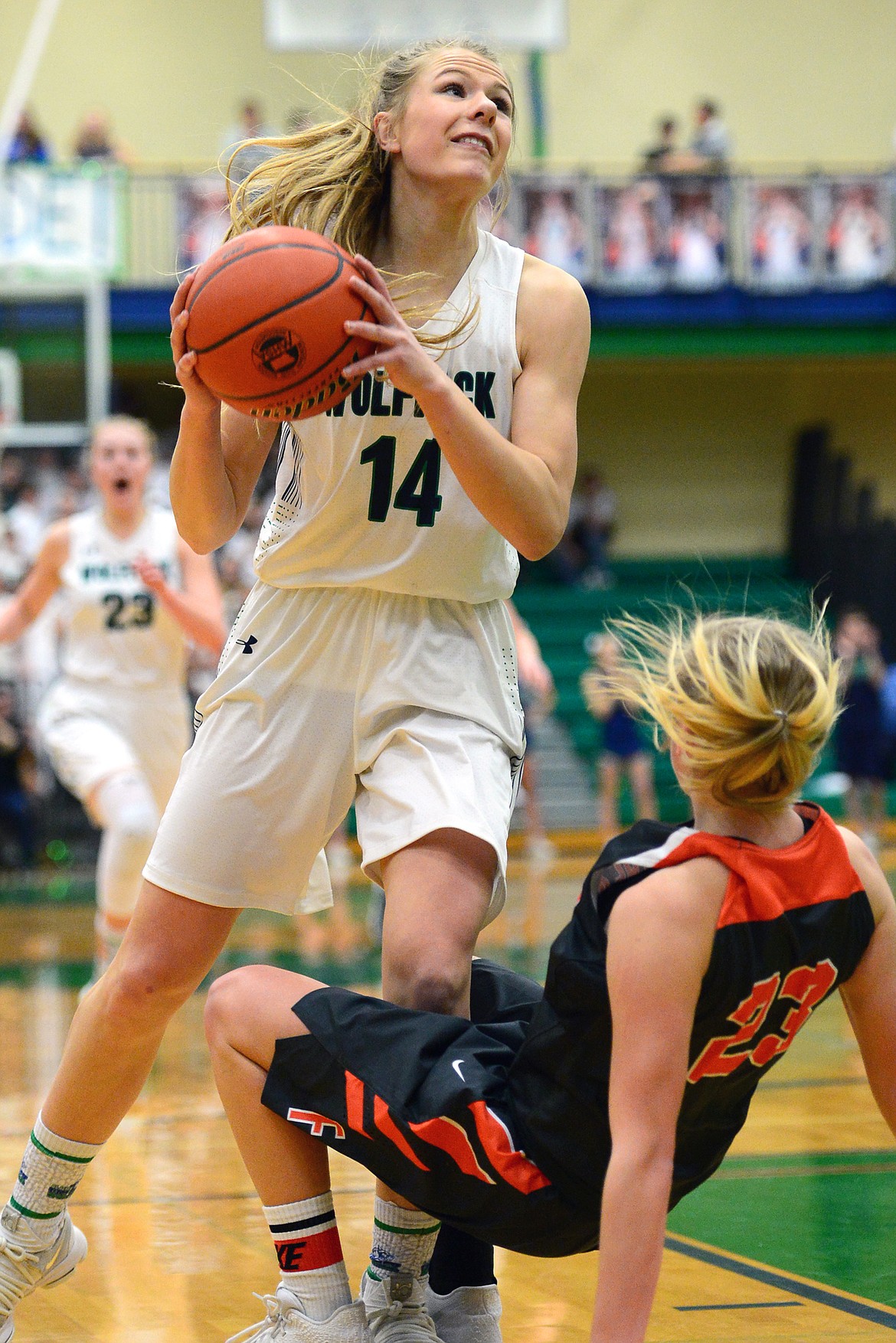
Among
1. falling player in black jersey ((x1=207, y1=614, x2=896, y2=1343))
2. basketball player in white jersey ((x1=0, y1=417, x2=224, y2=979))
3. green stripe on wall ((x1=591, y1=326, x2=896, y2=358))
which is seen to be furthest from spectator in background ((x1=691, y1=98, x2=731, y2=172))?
falling player in black jersey ((x1=207, y1=614, x2=896, y2=1343))

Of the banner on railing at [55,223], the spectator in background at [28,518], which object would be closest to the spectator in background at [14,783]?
the spectator in background at [28,518]

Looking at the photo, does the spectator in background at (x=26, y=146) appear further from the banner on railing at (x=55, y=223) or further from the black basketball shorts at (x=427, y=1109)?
the black basketball shorts at (x=427, y=1109)

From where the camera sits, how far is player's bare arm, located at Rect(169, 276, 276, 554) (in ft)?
8.50

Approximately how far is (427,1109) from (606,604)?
612 inches

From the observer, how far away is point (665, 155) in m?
17.8

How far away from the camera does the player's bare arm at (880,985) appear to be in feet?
7.23

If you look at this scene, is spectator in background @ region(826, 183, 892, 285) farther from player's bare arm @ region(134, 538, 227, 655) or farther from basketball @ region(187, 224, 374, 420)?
basketball @ region(187, 224, 374, 420)

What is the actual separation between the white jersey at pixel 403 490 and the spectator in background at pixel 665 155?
Answer: 15.2 m

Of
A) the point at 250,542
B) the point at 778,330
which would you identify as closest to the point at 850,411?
the point at 778,330

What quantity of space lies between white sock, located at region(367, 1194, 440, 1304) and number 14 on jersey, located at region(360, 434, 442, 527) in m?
1.07

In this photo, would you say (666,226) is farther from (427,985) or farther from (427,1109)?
(427,1109)

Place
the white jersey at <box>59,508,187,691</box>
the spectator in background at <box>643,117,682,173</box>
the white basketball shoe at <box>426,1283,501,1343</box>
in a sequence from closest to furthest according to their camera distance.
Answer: the white basketball shoe at <box>426,1283,501,1343</box>, the white jersey at <box>59,508,187,691</box>, the spectator in background at <box>643,117,682,173</box>

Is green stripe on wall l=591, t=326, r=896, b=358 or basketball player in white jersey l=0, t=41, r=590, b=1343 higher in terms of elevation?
green stripe on wall l=591, t=326, r=896, b=358

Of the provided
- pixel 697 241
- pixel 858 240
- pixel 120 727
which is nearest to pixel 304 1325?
pixel 120 727
